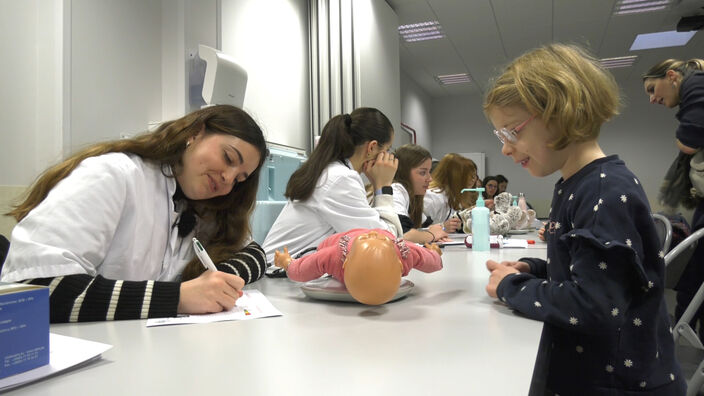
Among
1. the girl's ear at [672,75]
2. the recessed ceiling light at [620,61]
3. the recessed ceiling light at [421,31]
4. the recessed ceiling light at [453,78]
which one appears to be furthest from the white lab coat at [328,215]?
the recessed ceiling light at [620,61]

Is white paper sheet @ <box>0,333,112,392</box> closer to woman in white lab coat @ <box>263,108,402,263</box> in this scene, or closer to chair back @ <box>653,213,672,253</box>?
woman in white lab coat @ <box>263,108,402,263</box>

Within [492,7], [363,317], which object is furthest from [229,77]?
[492,7]

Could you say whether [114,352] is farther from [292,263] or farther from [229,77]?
[229,77]

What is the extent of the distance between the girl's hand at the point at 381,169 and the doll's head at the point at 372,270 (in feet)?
3.87

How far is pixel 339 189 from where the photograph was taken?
5.40ft

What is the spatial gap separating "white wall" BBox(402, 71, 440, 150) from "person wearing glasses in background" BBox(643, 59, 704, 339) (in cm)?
371

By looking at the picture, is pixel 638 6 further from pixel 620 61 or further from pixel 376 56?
pixel 376 56

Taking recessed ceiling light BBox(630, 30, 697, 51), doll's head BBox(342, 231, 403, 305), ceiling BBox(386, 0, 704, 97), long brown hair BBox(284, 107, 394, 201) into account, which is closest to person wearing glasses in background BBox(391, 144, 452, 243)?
long brown hair BBox(284, 107, 394, 201)

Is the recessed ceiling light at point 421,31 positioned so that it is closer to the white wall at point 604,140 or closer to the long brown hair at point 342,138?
the white wall at point 604,140

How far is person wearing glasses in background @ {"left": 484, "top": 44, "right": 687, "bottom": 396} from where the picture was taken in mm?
662

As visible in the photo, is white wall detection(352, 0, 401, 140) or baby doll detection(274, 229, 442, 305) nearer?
baby doll detection(274, 229, 442, 305)

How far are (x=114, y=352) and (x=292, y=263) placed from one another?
40 centimetres

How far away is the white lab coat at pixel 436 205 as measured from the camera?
11.3 feet

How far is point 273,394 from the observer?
1.52 ft
